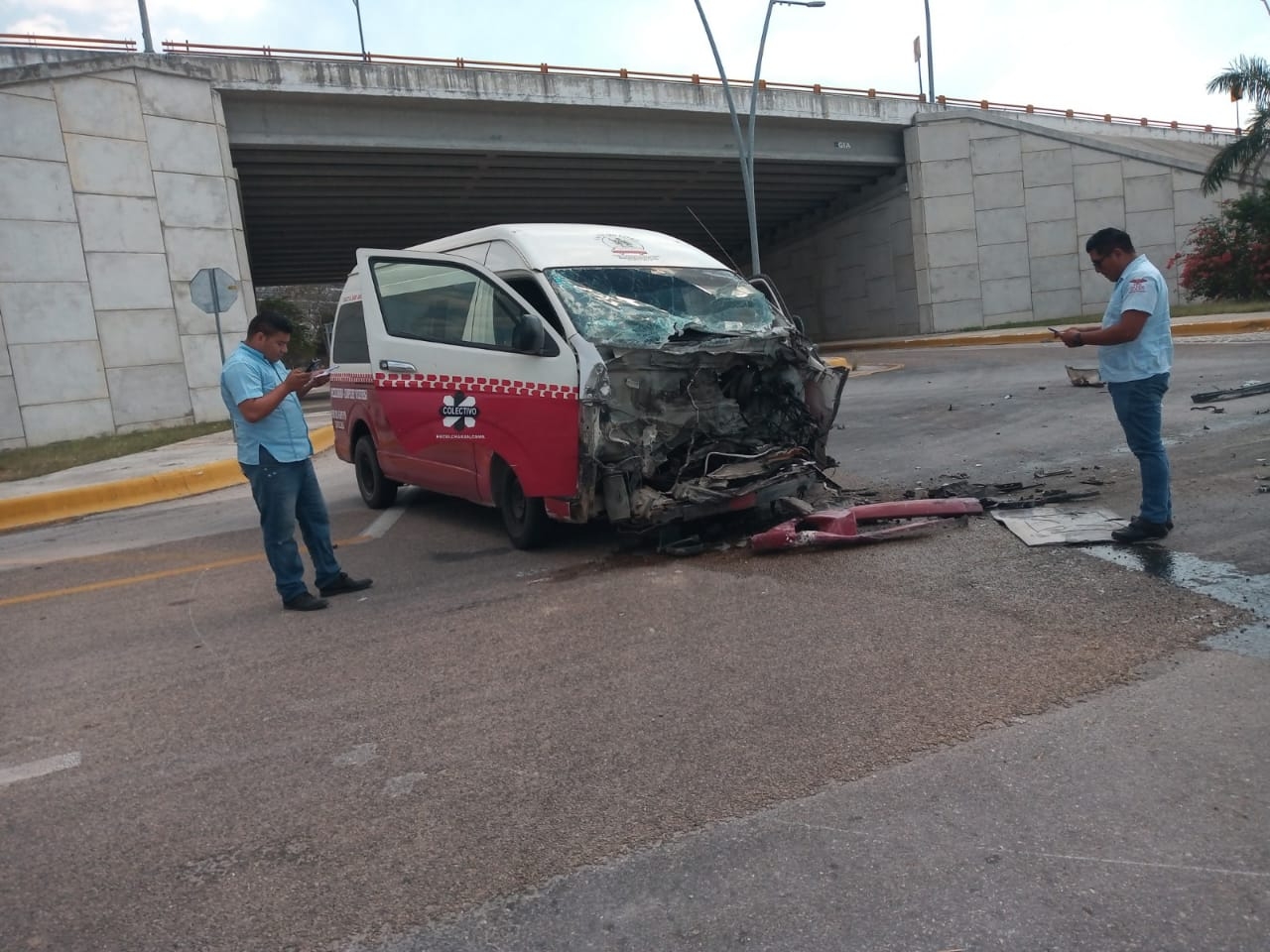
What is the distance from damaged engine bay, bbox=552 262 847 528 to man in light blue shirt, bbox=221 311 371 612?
5.43ft

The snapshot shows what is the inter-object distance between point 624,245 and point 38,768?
501cm

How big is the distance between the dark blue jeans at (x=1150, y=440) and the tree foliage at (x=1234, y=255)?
80.6ft

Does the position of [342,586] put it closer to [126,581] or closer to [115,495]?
[126,581]

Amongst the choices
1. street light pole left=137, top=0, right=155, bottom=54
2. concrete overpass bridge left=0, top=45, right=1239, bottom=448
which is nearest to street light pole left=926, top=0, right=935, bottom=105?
concrete overpass bridge left=0, top=45, right=1239, bottom=448

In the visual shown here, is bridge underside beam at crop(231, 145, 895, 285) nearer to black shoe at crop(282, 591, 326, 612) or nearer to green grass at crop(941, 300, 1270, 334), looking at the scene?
green grass at crop(941, 300, 1270, 334)

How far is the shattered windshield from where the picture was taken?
21.3ft

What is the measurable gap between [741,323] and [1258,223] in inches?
1006

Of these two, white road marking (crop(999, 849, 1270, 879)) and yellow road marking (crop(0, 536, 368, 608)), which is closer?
white road marking (crop(999, 849, 1270, 879))

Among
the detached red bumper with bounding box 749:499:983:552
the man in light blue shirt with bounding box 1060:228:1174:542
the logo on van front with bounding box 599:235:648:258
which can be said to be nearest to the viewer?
the man in light blue shirt with bounding box 1060:228:1174:542

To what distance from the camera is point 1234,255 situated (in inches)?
1068

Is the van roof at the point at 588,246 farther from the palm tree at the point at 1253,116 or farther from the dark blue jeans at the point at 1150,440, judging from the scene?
the palm tree at the point at 1253,116

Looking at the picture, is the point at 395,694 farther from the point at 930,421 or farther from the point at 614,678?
the point at 930,421

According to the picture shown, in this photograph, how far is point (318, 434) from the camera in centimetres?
1522

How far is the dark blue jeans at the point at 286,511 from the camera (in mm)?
5758
